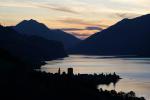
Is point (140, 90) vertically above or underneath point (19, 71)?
underneath

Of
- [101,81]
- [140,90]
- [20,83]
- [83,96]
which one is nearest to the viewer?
[20,83]

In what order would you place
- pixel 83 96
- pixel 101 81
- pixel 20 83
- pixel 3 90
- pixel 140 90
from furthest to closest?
pixel 101 81 → pixel 140 90 → pixel 83 96 → pixel 20 83 → pixel 3 90

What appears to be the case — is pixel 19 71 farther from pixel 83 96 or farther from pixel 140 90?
pixel 140 90

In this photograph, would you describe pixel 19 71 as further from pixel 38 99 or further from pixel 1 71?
pixel 38 99

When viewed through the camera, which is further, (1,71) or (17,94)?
(1,71)

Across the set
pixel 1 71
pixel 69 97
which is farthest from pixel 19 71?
pixel 69 97

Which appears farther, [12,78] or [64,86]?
[64,86]

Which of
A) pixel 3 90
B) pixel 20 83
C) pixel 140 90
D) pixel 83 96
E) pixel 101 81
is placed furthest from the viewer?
pixel 101 81

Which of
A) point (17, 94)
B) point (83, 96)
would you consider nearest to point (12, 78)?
point (17, 94)

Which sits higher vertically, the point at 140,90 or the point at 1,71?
the point at 1,71
